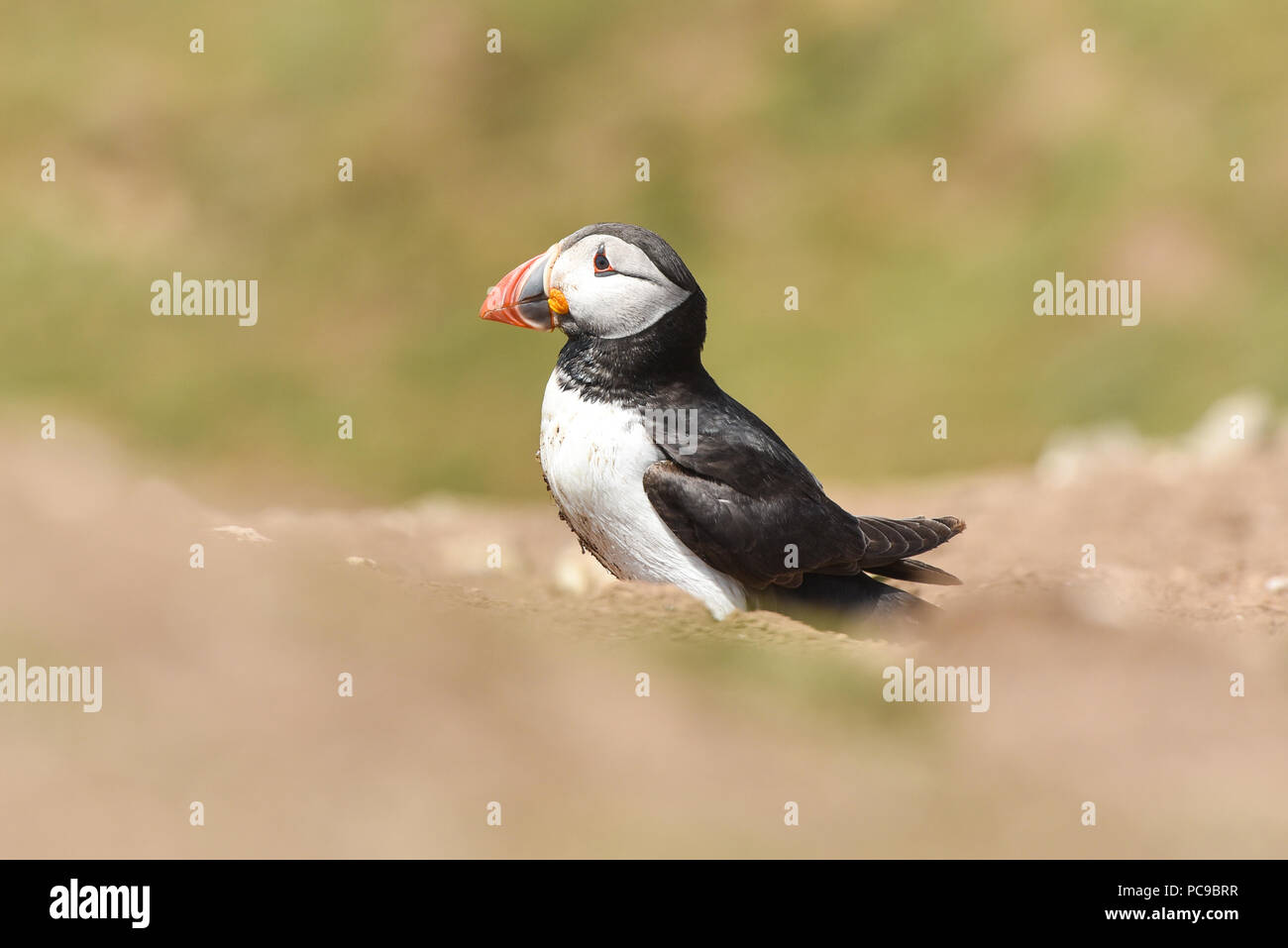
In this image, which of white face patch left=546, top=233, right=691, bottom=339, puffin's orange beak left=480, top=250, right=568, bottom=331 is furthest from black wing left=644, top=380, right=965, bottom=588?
puffin's orange beak left=480, top=250, right=568, bottom=331

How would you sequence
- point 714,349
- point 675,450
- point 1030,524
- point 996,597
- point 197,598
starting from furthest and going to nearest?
point 714,349 < point 1030,524 < point 996,597 < point 675,450 < point 197,598

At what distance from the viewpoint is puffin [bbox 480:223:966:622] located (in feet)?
18.9

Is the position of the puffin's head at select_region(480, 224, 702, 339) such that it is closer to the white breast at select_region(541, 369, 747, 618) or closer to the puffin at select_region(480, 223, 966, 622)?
the puffin at select_region(480, 223, 966, 622)

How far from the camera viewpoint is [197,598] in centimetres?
434

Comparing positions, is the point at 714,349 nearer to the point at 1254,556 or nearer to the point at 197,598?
the point at 1254,556

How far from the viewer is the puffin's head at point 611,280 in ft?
19.1

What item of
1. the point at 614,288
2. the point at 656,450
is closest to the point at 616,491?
the point at 656,450

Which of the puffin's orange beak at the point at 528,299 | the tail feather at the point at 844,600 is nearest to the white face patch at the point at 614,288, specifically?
the puffin's orange beak at the point at 528,299

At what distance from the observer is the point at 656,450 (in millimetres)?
5773

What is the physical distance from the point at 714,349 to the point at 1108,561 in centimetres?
673

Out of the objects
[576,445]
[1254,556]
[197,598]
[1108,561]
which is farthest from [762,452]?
[1254,556]

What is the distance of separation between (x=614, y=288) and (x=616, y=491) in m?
0.87

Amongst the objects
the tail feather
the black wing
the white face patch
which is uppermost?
the white face patch

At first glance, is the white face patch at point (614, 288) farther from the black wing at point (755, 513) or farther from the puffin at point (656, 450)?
the black wing at point (755, 513)
